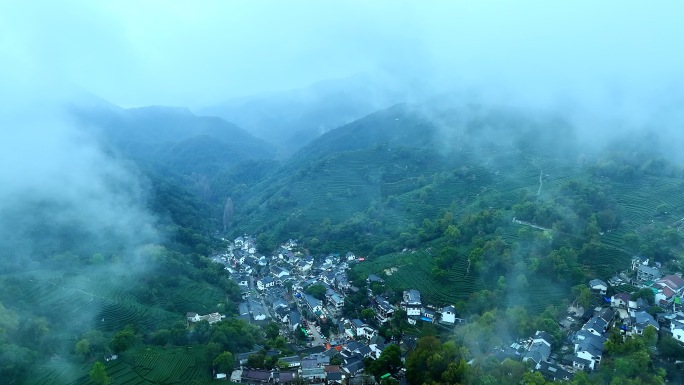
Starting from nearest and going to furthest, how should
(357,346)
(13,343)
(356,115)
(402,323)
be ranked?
(13,343) < (357,346) < (402,323) < (356,115)

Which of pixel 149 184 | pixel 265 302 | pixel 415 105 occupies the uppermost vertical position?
pixel 415 105

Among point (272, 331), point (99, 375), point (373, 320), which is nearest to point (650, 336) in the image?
point (373, 320)

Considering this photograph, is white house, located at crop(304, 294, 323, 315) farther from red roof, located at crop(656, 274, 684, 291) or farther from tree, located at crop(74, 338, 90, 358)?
red roof, located at crop(656, 274, 684, 291)

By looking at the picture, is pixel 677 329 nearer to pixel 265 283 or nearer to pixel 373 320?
pixel 373 320

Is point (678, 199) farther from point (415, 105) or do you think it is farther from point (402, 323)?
point (415, 105)

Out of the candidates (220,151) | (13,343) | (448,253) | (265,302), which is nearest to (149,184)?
(265,302)

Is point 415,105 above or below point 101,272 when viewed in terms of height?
above

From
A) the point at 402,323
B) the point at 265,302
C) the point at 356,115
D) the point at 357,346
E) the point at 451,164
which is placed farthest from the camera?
the point at 356,115

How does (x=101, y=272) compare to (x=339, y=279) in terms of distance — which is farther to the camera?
(x=339, y=279)
